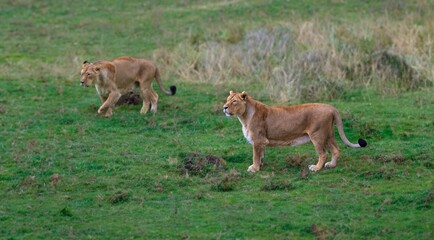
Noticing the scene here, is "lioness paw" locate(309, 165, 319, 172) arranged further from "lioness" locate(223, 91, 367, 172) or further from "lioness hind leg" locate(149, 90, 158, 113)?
"lioness hind leg" locate(149, 90, 158, 113)

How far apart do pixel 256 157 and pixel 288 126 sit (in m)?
0.58

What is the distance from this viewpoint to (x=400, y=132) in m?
14.9

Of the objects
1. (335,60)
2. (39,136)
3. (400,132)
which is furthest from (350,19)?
(39,136)

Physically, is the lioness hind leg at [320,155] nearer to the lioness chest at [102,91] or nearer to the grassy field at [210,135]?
the grassy field at [210,135]

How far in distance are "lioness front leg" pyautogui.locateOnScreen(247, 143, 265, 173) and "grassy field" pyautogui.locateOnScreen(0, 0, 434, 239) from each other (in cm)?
16

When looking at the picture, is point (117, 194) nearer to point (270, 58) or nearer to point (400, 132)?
point (400, 132)

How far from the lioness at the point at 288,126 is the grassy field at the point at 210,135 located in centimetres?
29

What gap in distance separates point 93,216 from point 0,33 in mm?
14969

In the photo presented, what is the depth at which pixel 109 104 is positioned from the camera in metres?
16.3

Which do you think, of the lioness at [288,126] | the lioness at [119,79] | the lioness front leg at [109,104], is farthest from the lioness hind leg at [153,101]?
the lioness at [288,126]

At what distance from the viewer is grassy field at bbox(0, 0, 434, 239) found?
1079 cm

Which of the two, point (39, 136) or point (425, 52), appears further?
point (425, 52)

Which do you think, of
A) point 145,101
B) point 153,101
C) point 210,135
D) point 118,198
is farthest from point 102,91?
point 118,198

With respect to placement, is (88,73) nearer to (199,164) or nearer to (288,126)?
(199,164)
